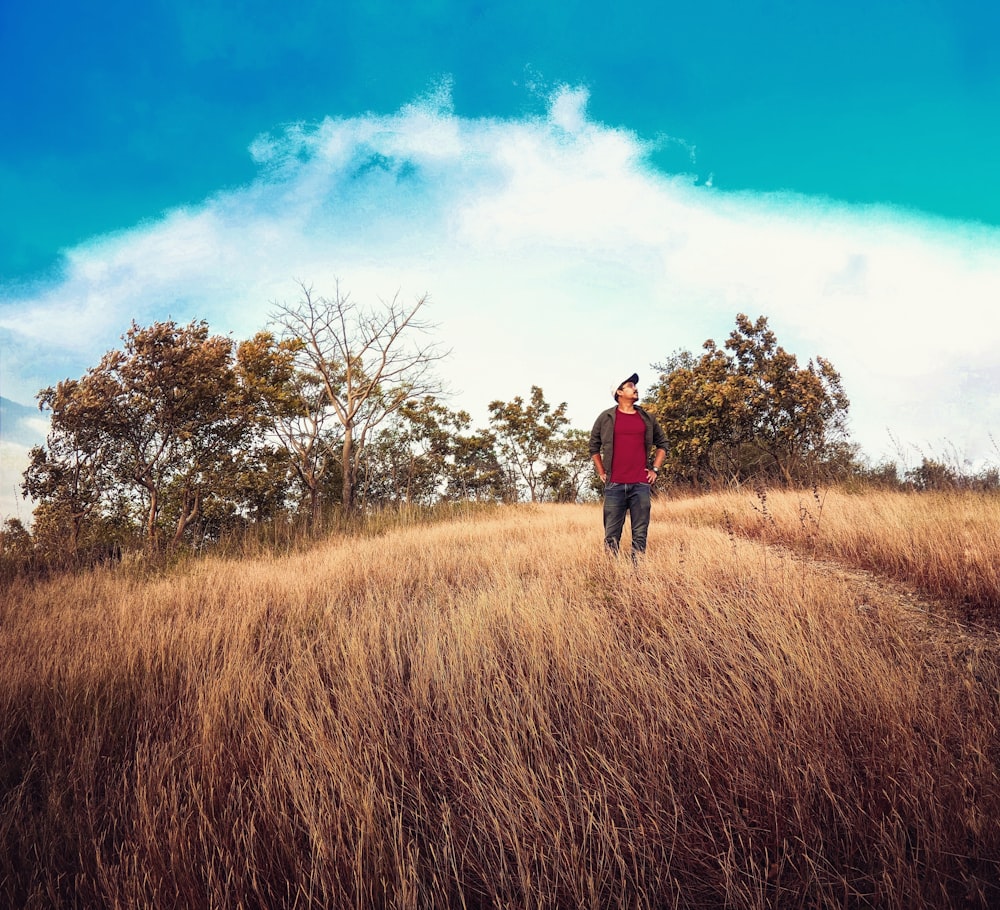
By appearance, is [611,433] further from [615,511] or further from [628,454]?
[615,511]

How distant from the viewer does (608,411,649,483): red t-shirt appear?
18.8 ft

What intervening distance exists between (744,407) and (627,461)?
50.1 feet

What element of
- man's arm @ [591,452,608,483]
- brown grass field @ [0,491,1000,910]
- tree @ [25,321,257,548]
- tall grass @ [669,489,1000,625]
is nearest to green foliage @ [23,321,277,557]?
tree @ [25,321,257,548]

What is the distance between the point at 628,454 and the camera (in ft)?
19.0

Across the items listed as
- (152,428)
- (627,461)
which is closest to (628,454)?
(627,461)

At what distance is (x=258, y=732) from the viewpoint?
91.2 inches

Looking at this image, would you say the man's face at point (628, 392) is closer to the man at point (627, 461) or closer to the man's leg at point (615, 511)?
the man at point (627, 461)

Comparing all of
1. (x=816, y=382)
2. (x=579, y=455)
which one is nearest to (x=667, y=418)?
(x=816, y=382)

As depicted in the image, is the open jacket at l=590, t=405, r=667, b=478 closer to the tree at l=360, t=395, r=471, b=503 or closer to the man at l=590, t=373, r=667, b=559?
the man at l=590, t=373, r=667, b=559

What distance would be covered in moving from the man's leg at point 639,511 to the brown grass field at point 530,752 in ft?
3.93

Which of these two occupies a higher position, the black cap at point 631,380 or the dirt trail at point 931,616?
the black cap at point 631,380

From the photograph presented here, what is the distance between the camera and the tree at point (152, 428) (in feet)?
27.9

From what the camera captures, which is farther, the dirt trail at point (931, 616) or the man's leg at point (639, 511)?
the man's leg at point (639, 511)

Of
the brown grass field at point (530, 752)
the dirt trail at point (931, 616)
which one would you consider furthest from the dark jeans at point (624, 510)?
the dirt trail at point (931, 616)
